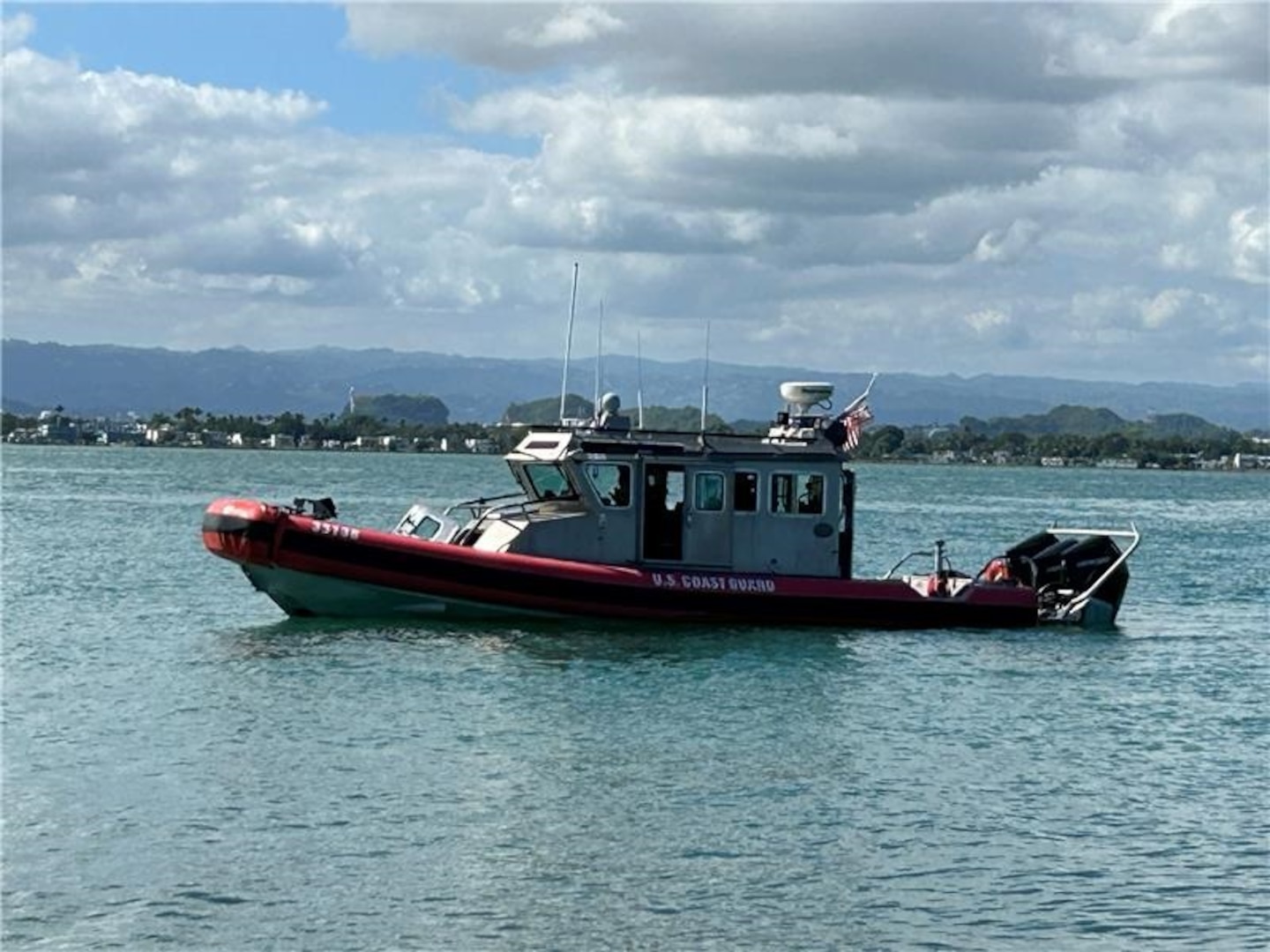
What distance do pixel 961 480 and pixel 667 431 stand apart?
134m

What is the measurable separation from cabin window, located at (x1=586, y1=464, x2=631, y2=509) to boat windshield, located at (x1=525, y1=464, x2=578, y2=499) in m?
0.40

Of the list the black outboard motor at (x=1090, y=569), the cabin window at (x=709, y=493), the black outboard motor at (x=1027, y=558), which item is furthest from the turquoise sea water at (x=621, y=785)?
the cabin window at (x=709, y=493)

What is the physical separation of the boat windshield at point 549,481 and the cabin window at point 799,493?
294 cm

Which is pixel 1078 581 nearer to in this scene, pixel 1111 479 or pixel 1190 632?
pixel 1190 632

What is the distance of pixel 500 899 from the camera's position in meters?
15.5

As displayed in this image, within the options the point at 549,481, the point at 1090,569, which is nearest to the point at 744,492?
the point at 549,481

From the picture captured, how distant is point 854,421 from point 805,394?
37.2 inches

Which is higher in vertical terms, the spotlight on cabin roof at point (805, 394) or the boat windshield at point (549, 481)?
the spotlight on cabin roof at point (805, 394)

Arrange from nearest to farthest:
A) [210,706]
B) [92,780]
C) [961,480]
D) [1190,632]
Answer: [92,780], [210,706], [1190,632], [961,480]

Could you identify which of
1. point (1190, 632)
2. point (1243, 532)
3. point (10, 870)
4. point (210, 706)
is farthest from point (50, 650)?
point (1243, 532)

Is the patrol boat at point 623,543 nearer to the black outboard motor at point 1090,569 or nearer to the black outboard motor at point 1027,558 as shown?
the black outboard motor at point 1027,558

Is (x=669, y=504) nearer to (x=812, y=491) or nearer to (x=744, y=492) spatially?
(x=744, y=492)

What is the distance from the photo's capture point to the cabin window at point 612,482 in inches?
1178

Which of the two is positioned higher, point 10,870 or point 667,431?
point 667,431
